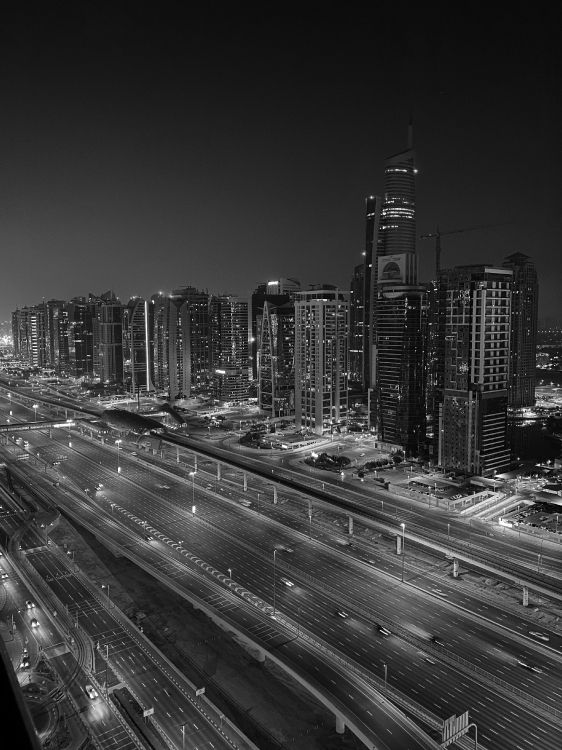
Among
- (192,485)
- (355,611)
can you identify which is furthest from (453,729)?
(192,485)

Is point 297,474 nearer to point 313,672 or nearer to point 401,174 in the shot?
point 313,672

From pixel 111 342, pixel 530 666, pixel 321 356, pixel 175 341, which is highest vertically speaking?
pixel 175 341

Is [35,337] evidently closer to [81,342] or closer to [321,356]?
[81,342]

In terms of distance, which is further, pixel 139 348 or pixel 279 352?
pixel 139 348

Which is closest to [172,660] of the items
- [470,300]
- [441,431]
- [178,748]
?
[178,748]

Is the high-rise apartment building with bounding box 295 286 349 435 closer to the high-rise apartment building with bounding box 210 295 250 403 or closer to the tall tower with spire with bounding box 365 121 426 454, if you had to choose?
the tall tower with spire with bounding box 365 121 426 454

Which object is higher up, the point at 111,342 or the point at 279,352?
the point at 111,342

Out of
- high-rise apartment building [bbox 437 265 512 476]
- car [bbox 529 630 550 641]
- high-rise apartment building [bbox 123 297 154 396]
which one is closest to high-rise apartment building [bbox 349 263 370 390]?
high-rise apartment building [bbox 123 297 154 396]

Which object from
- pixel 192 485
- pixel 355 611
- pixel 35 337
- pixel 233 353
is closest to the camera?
pixel 355 611
